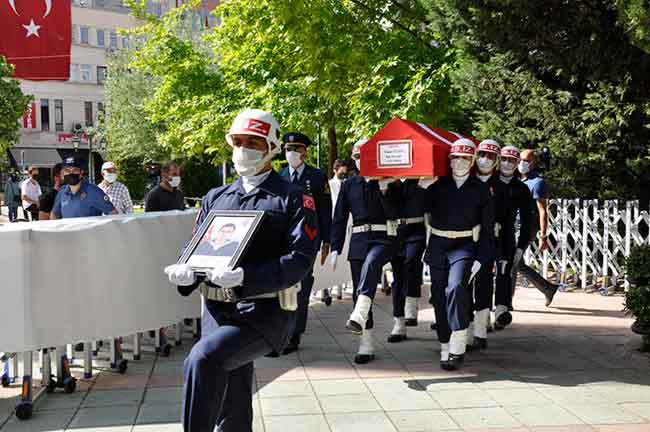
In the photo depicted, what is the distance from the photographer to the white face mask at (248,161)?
13.3ft

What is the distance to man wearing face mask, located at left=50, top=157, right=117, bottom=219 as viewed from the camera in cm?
819

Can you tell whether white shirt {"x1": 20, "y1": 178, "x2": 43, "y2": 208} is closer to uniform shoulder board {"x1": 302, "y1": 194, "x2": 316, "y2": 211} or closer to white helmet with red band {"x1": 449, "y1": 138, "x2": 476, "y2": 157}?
white helmet with red band {"x1": 449, "y1": 138, "x2": 476, "y2": 157}

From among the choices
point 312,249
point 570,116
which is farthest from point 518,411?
point 570,116

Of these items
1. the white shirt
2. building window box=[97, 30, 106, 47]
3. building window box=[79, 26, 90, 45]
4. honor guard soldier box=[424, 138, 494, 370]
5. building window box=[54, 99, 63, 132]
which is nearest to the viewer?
honor guard soldier box=[424, 138, 494, 370]

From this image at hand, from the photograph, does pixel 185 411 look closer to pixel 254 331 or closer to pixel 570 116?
pixel 254 331

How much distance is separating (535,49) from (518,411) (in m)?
4.85

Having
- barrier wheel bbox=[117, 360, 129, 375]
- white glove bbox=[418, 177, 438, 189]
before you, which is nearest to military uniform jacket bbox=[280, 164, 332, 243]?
white glove bbox=[418, 177, 438, 189]

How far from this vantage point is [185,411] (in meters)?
3.66

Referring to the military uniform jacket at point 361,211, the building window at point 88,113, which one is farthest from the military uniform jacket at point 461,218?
the building window at point 88,113

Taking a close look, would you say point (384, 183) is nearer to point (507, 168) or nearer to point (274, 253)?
point (507, 168)

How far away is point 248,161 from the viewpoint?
405 centimetres

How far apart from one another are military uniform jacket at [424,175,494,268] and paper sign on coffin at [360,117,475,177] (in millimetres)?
250

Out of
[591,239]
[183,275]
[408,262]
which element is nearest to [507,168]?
[408,262]

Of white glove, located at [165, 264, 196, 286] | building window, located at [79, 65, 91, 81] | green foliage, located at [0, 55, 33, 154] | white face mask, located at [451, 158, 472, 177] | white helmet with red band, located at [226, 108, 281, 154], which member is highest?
building window, located at [79, 65, 91, 81]
